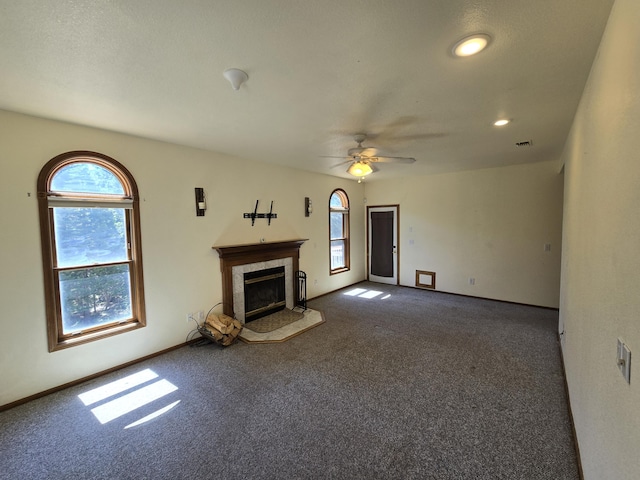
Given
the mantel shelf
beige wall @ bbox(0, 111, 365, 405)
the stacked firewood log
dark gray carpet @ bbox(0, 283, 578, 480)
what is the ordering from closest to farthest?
dark gray carpet @ bbox(0, 283, 578, 480) → beige wall @ bbox(0, 111, 365, 405) → the stacked firewood log → the mantel shelf

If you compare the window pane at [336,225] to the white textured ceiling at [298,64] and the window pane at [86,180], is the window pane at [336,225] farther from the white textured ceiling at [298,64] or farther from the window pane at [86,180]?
the window pane at [86,180]

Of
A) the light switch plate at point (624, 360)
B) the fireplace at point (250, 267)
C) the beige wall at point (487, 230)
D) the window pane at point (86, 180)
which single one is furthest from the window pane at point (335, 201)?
the light switch plate at point (624, 360)

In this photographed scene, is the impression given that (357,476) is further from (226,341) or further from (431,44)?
(431,44)

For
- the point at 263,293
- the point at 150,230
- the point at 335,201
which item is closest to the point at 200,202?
the point at 150,230

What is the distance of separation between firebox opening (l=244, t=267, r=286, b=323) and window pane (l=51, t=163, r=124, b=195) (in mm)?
2106

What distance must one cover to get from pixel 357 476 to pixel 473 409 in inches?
49.6

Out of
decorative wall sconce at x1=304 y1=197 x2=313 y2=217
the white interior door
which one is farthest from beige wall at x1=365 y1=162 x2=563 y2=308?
decorative wall sconce at x1=304 y1=197 x2=313 y2=217

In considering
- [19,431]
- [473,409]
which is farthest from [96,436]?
[473,409]

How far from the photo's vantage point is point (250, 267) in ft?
14.3

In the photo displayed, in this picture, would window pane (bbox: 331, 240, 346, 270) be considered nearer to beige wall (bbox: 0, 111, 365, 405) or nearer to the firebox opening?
beige wall (bbox: 0, 111, 365, 405)

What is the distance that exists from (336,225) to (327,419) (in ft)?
14.9

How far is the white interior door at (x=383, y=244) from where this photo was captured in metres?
6.63

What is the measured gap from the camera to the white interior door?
21.8 ft

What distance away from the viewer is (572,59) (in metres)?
1.73
